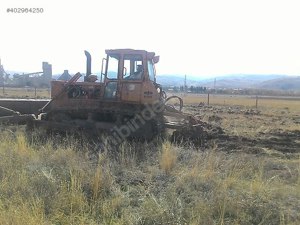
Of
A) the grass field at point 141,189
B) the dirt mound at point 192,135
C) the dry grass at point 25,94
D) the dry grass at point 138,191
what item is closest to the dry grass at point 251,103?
the dry grass at point 25,94

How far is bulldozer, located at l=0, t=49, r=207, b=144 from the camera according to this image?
12.3 meters

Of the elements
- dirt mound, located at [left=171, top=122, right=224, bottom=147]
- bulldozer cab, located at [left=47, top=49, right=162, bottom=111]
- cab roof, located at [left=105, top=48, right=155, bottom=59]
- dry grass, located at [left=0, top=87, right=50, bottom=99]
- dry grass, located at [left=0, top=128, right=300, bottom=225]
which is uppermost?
cab roof, located at [left=105, top=48, right=155, bottom=59]

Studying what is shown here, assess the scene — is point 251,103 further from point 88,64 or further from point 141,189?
point 141,189

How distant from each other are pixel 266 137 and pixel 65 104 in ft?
23.8

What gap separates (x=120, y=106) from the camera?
1256 centimetres

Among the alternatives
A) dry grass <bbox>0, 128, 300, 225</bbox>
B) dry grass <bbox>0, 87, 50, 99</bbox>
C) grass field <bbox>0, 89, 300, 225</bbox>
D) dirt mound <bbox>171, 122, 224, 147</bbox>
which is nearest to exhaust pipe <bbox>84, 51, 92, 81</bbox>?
dirt mound <bbox>171, 122, 224, 147</bbox>

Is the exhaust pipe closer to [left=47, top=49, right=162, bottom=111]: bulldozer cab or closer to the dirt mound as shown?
[left=47, top=49, right=162, bottom=111]: bulldozer cab

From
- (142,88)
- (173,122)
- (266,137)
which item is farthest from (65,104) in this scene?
(266,137)

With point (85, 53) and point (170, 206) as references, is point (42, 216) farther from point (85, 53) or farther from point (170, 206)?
point (85, 53)

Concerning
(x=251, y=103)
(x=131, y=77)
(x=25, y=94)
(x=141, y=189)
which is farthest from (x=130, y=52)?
(x=25, y=94)

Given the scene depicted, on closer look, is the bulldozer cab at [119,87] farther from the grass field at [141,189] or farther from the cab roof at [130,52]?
the grass field at [141,189]

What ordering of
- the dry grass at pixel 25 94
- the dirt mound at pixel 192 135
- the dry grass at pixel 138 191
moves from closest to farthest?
1. the dry grass at pixel 138 191
2. the dirt mound at pixel 192 135
3. the dry grass at pixel 25 94

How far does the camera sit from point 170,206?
5699 mm

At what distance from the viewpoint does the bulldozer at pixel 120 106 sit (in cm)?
1231
